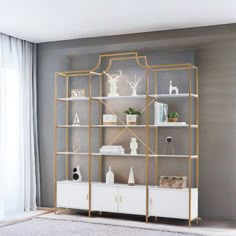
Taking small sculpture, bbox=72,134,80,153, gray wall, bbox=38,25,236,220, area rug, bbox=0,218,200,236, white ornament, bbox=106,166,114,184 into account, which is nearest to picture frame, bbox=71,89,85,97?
small sculpture, bbox=72,134,80,153

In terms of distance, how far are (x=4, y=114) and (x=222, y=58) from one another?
3.03m

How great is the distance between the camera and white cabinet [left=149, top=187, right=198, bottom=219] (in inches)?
222

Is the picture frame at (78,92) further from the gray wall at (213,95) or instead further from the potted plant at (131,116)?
the gray wall at (213,95)

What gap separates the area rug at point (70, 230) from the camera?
5234 millimetres

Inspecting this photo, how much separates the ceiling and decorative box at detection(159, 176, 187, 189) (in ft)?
6.44

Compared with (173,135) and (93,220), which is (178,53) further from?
(93,220)

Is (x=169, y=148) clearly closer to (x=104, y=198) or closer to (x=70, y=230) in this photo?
(x=104, y=198)

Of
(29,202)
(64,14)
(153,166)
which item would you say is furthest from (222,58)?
(29,202)

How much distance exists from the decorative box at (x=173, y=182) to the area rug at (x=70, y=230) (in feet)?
2.12

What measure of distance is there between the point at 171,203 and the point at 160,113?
1147 millimetres

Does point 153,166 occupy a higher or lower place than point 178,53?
lower

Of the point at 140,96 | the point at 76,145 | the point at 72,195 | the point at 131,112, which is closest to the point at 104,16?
the point at 140,96

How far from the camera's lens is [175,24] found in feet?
19.3

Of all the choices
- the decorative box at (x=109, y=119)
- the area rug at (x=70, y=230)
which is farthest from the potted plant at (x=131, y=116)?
the area rug at (x=70, y=230)
